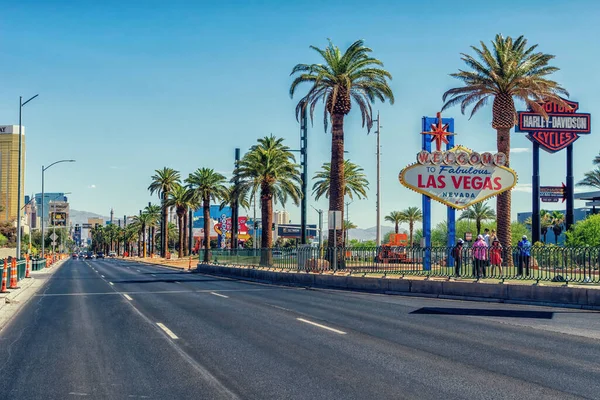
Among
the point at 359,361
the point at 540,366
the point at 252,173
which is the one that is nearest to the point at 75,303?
the point at 359,361

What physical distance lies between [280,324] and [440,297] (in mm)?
9940

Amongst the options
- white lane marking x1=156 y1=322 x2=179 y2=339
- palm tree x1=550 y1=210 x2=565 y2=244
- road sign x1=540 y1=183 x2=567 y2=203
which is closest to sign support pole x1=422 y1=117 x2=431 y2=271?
white lane marking x1=156 y1=322 x2=179 y2=339

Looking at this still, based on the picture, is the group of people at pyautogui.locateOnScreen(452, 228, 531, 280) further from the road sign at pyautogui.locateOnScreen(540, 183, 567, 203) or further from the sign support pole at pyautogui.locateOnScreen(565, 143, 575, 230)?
the road sign at pyautogui.locateOnScreen(540, 183, 567, 203)

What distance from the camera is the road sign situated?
6631 cm

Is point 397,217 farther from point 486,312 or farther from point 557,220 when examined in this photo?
point 486,312

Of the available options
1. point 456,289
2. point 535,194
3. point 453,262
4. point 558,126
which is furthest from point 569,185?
point 456,289

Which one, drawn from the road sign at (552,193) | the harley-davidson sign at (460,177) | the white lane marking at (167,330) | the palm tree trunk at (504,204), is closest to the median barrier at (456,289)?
the harley-davidson sign at (460,177)

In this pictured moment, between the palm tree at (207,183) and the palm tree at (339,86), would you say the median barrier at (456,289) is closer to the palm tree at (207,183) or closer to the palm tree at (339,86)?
the palm tree at (339,86)

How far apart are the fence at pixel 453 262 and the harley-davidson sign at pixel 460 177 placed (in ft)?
18.5

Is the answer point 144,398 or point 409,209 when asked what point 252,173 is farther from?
point 409,209

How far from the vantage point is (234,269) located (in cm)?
4256

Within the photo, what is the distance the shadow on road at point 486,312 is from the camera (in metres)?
17.4

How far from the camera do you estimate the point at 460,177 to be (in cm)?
3450

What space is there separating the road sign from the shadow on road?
50.8 m
